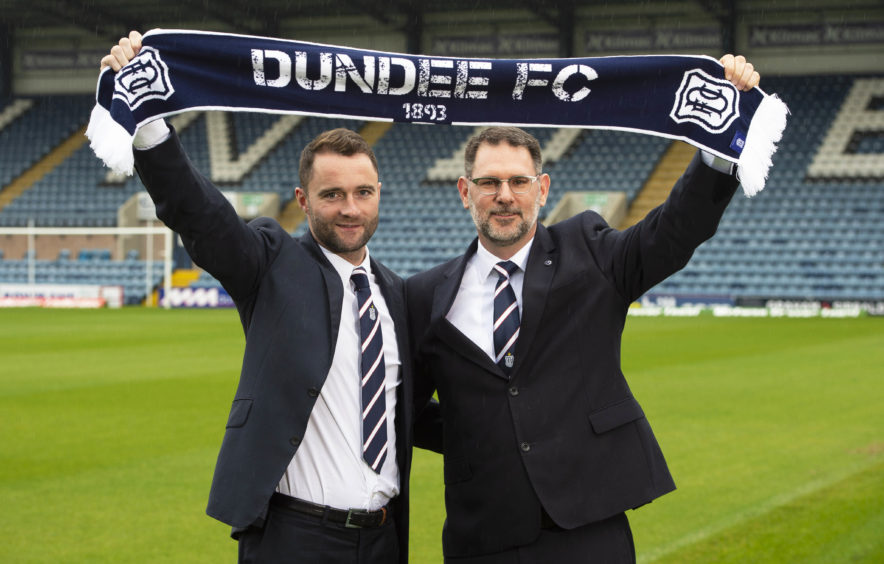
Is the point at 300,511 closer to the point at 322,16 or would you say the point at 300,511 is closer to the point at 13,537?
the point at 13,537

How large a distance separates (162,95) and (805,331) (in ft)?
53.8

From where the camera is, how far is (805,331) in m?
17.4

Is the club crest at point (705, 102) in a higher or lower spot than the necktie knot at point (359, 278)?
higher

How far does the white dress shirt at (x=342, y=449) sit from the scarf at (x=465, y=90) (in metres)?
0.76

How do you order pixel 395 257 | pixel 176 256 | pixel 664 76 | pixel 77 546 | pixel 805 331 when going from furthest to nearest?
pixel 176 256 < pixel 395 257 < pixel 805 331 < pixel 77 546 < pixel 664 76

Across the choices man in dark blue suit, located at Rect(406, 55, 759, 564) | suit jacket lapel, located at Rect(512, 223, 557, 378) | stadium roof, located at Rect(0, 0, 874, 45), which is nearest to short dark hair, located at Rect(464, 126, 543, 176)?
man in dark blue suit, located at Rect(406, 55, 759, 564)

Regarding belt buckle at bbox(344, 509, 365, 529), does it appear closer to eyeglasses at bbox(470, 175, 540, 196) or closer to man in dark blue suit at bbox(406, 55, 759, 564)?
man in dark blue suit at bbox(406, 55, 759, 564)

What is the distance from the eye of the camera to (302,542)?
9.18 ft

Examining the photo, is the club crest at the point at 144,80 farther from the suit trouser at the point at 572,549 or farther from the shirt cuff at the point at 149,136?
the suit trouser at the point at 572,549

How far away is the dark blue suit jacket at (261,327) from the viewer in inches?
108

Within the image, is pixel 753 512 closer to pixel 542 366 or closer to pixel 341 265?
pixel 542 366


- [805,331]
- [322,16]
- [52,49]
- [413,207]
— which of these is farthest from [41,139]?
[805,331]

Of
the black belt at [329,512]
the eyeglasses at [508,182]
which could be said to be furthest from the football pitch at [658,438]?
the eyeglasses at [508,182]

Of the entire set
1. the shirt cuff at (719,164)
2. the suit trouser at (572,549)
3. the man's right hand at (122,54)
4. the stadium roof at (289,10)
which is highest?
the stadium roof at (289,10)
